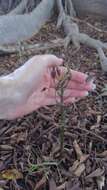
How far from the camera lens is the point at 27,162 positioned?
317 cm

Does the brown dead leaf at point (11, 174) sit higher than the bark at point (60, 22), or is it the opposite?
the bark at point (60, 22)

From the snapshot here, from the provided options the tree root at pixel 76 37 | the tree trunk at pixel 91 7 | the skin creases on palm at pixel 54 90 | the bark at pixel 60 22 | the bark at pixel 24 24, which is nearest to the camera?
the skin creases on palm at pixel 54 90

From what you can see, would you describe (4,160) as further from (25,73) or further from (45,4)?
(45,4)

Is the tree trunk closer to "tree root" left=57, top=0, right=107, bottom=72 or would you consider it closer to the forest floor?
"tree root" left=57, top=0, right=107, bottom=72

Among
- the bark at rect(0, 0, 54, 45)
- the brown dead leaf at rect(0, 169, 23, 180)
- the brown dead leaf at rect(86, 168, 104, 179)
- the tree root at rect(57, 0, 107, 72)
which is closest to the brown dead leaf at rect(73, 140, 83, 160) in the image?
the brown dead leaf at rect(86, 168, 104, 179)

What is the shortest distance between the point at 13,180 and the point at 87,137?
0.70 m

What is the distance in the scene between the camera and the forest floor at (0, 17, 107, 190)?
3061 mm

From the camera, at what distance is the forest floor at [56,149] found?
10.0ft

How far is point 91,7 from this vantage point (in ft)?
19.8

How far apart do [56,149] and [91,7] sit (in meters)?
3.24

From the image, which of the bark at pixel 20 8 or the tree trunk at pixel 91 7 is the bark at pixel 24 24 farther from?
the tree trunk at pixel 91 7

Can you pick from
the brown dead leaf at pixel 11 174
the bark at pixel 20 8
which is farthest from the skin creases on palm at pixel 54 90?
the bark at pixel 20 8

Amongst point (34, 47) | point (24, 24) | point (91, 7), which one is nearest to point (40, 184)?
point (34, 47)

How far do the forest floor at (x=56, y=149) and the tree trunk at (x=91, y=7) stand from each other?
2.26 metres
